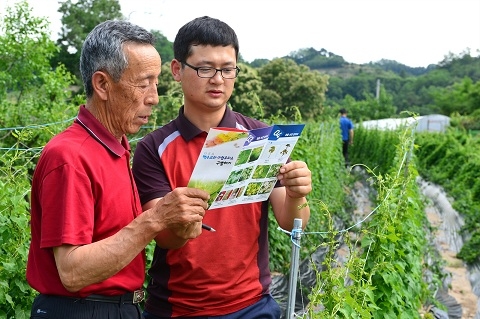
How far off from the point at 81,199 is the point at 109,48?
448 millimetres

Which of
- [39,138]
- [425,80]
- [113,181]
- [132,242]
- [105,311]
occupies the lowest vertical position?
[425,80]

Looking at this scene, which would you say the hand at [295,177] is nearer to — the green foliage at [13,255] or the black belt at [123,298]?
the black belt at [123,298]

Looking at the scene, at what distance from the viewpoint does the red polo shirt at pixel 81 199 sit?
174cm

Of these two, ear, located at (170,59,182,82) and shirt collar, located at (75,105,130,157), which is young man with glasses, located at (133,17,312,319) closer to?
ear, located at (170,59,182,82)

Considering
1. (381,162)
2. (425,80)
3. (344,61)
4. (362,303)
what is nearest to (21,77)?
(362,303)

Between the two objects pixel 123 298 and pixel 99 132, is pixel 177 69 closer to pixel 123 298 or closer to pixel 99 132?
pixel 99 132

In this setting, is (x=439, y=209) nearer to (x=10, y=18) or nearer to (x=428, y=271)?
(x=428, y=271)

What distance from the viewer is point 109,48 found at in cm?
191

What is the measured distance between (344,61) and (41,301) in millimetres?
103682

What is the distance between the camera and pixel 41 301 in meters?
1.86

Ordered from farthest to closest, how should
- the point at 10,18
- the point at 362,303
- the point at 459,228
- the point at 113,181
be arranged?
the point at 459,228
the point at 10,18
the point at 362,303
the point at 113,181

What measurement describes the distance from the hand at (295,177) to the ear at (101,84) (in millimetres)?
670

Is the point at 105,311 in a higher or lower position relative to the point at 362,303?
higher

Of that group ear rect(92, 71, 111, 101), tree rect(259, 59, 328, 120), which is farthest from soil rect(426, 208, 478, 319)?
tree rect(259, 59, 328, 120)
